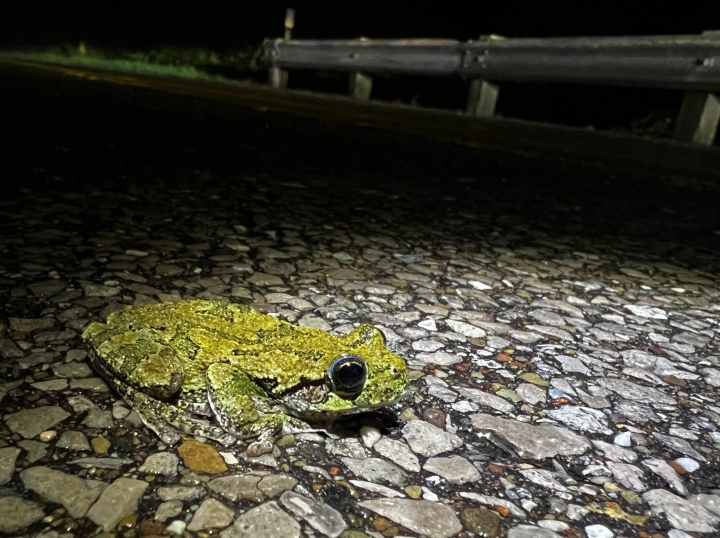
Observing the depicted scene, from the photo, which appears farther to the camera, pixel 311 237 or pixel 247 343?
pixel 311 237

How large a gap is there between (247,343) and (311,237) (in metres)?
1.88

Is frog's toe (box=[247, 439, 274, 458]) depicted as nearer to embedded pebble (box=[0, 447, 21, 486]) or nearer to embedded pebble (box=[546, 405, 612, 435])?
embedded pebble (box=[0, 447, 21, 486])

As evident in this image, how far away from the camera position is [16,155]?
16.8ft

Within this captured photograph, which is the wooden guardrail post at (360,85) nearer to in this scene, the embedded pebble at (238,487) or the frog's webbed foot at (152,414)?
the frog's webbed foot at (152,414)

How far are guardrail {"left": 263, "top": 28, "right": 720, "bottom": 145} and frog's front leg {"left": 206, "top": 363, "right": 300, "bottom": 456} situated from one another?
267 inches

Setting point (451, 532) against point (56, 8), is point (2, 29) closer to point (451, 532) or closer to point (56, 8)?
point (56, 8)

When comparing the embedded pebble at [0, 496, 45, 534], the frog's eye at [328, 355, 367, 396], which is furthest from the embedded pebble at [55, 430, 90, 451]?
the frog's eye at [328, 355, 367, 396]

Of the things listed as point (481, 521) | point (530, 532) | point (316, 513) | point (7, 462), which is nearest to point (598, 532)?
point (530, 532)

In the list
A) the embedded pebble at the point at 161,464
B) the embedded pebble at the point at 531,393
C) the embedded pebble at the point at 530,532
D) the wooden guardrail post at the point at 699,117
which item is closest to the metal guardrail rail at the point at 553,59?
the wooden guardrail post at the point at 699,117

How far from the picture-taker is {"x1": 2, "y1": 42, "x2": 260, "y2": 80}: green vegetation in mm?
15477

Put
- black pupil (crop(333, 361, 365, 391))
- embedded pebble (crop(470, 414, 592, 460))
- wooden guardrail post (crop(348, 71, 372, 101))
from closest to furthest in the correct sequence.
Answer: black pupil (crop(333, 361, 365, 391)) → embedded pebble (crop(470, 414, 592, 460)) → wooden guardrail post (crop(348, 71, 372, 101))

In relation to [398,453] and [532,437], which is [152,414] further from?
[532,437]

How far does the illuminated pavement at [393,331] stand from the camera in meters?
1.70

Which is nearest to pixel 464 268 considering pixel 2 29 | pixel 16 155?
pixel 16 155
